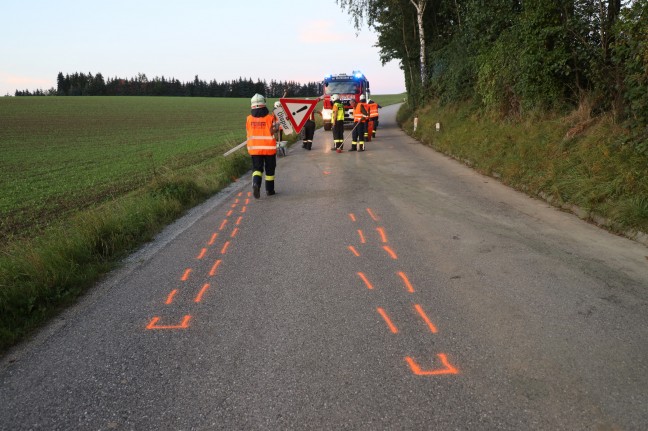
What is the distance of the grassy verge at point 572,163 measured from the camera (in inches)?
261

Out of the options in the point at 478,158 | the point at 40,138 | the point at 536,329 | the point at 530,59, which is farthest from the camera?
the point at 40,138

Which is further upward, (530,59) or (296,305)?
(530,59)

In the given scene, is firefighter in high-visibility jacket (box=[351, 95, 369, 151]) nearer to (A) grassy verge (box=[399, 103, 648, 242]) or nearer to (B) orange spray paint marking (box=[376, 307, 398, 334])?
(A) grassy verge (box=[399, 103, 648, 242])

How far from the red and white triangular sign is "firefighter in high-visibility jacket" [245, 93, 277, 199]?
5064mm

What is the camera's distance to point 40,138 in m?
36.2

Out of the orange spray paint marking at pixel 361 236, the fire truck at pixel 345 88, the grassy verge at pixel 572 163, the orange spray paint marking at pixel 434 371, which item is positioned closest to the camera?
the orange spray paint marking at pixel 434 371

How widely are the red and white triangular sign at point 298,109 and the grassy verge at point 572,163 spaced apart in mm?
4787

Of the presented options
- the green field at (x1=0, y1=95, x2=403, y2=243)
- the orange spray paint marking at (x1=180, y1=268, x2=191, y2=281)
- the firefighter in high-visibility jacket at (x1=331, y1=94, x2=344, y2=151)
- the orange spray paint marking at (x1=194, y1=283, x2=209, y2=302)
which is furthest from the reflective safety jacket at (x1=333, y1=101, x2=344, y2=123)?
the orange spray paint marking at (x1=194, y1=283, x2=209, y2=302)

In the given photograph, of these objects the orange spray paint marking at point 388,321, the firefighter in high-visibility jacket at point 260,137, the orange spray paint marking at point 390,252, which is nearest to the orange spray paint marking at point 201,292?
the orange spray paint marking at point 388,321

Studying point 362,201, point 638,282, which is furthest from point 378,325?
point 362,201

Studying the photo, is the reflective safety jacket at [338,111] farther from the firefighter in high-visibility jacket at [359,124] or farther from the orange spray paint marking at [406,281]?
the orange spray paint marking at [406,281]

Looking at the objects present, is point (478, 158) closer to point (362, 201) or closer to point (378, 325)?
point (362, 201)

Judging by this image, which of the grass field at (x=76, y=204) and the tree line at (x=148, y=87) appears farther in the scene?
the tree line at (x=148, y=87)

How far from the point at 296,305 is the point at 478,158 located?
944 cm
